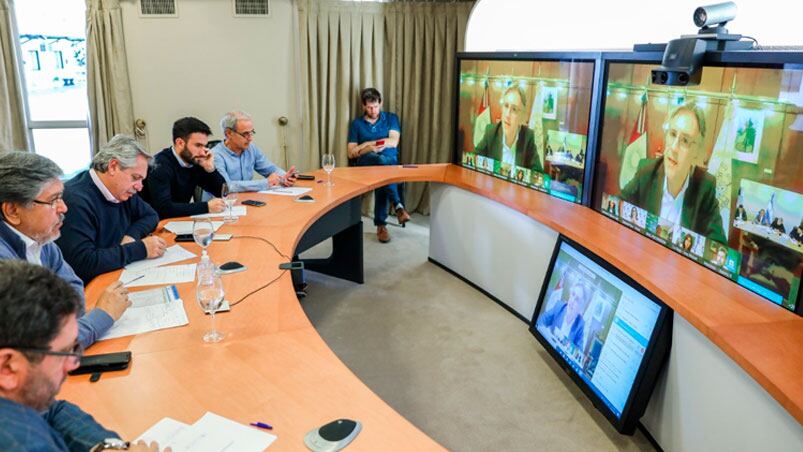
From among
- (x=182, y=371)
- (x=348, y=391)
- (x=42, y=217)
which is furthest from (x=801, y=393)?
(x=42, y=217)

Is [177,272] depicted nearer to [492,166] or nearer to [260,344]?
[260,344]

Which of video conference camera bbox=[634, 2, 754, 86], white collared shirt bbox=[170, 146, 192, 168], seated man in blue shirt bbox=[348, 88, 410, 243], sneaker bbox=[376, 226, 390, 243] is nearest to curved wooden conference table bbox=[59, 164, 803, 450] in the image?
video conference camera bbox=[634, 2, 754, 86]

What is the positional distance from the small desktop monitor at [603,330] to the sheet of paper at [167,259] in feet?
5.91

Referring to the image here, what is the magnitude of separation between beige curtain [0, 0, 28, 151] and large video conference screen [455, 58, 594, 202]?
3508 mm

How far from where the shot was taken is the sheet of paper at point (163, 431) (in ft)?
4.37

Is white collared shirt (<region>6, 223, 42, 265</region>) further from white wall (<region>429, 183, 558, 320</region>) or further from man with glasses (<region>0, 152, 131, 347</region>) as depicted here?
white wall (<region>429, 183, 558, 320</region>)

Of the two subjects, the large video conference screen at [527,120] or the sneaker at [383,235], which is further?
the sneaker at [383,235]

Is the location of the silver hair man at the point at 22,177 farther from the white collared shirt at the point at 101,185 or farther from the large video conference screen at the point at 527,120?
the large video conference screen at the point at 527,120

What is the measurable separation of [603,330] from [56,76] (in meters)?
4.75

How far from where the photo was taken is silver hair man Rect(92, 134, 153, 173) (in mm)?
2453

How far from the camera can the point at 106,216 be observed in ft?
8.32

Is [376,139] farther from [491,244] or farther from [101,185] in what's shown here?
[101,185]

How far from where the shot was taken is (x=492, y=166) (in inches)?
163

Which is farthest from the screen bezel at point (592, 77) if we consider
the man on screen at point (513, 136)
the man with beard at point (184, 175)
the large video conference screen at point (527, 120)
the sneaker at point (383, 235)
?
the man with beard at point (184, 175)
